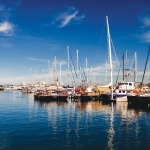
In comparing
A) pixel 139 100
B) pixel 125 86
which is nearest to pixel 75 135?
pixel 139 100

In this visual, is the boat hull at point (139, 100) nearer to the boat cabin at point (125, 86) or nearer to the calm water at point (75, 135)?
the boat cabin at point (125, 86)

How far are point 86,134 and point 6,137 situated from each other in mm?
10236

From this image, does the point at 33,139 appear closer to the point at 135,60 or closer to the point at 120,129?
the point at 120,129

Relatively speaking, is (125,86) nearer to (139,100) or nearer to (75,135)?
(139,100)

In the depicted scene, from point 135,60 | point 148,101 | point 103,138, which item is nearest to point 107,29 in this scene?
point 148,101

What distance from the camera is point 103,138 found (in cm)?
2589

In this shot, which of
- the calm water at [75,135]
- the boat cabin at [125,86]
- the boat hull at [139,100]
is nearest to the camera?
the calm water at [75,135]

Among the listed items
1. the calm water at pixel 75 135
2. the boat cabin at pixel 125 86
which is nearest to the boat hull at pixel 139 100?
the boat cabin at pixel 125 86

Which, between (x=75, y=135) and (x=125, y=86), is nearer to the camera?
(x=75, y=135)

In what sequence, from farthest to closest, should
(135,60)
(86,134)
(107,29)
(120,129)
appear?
(135,60), (107,29), (120,129), (86,134)

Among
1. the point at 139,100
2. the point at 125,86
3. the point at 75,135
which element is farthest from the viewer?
the point at 125,86

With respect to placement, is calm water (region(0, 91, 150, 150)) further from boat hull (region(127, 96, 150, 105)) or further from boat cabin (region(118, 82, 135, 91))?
boat cabin (region(118, 82, 135, 91))

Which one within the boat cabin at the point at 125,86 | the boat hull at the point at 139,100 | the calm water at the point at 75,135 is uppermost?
the boat cabin at the point at 125,86

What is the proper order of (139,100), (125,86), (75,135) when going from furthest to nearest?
(125,86)
(139,100)
(75,135)
